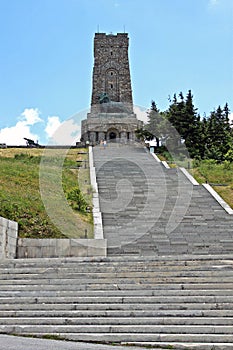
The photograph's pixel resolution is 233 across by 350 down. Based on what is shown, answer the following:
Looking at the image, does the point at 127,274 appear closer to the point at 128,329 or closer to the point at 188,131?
the point at 128,329

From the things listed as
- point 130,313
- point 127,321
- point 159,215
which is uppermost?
point 159,215

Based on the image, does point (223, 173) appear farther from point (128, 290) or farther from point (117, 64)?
point (117, 64)

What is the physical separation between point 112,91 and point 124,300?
3882 centimetres

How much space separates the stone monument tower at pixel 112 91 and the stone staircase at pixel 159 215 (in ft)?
61.7

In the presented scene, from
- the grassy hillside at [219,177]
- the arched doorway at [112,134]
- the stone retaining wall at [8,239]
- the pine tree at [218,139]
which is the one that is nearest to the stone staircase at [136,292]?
the stone retaining wall at [8,239]

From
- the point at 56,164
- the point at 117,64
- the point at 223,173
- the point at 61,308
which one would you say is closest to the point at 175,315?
the point at 61,308

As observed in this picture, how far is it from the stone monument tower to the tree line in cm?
612

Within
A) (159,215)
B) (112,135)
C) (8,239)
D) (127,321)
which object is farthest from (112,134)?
(127,321)

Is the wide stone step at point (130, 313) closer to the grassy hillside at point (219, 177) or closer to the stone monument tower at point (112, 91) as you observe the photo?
the grassy hillside at point (219, 177)

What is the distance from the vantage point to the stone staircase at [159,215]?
1247cm

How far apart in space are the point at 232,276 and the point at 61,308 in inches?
131

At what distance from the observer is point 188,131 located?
33625mm

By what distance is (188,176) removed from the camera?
20.6 metres

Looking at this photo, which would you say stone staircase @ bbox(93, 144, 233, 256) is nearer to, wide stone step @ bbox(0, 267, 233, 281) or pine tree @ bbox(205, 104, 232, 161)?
wide stone step @ bbox(0, 267, 233, 281)
